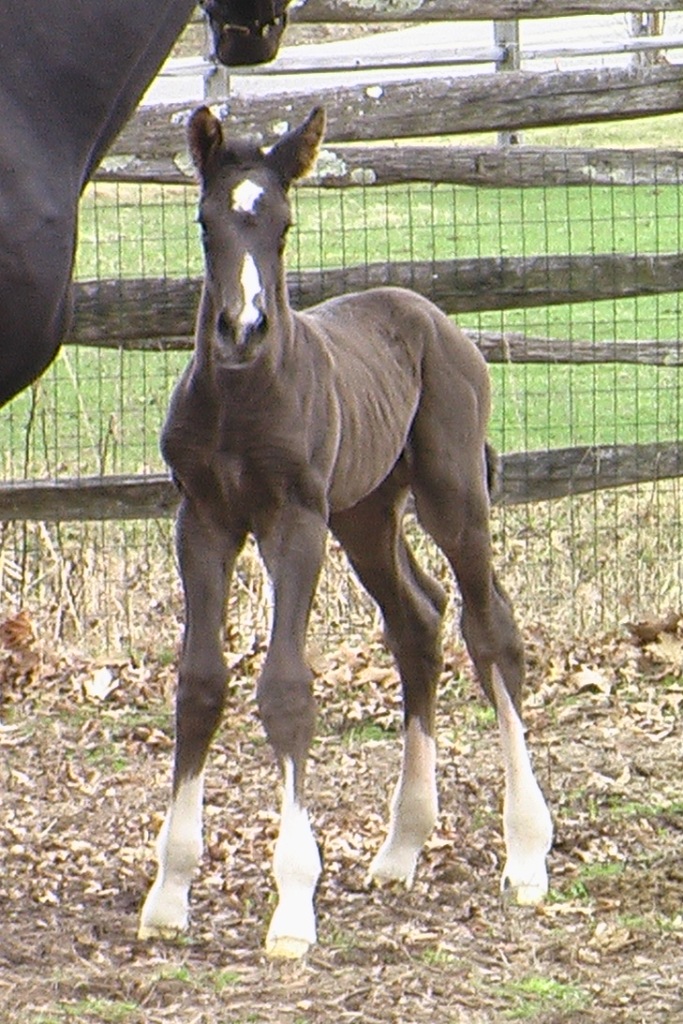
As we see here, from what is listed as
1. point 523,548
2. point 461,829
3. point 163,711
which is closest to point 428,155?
point 523,548

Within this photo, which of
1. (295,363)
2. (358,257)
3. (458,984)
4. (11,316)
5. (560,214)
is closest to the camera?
(11,316)

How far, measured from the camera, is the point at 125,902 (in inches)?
189

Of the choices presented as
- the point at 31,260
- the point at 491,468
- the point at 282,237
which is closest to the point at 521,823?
the point at 491,468

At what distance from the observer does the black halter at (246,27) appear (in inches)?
149

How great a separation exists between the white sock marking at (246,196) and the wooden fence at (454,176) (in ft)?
8.10

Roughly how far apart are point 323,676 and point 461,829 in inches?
58.1

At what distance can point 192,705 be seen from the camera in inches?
182

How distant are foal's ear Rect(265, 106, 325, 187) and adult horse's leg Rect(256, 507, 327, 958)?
0.87 m

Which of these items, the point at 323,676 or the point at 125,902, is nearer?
the point at 125,902

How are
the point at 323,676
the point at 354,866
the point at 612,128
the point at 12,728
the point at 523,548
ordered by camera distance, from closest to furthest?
the point at 354,866 < the point at 12,728 < the point at 323,676 < the point at 523,548 < the point at 612,128

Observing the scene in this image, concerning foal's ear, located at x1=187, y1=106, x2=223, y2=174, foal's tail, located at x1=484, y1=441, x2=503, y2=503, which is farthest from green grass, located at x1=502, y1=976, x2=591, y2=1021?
foal's ear, located at x1=187, y1=106, x2=223, y2=174

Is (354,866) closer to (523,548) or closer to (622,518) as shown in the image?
(523,548)

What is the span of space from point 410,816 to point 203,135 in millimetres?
1961

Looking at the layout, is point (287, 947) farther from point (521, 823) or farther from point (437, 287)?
point (437, 287)
